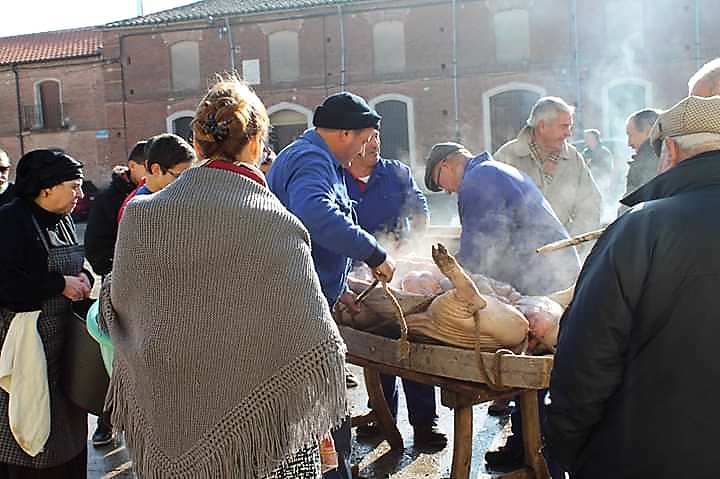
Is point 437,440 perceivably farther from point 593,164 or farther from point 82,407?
point 593,164

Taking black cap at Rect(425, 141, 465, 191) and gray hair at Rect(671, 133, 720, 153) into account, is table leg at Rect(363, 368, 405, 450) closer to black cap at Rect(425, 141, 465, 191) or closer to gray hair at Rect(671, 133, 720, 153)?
black cap at Rect(425, 141, 465, 191)

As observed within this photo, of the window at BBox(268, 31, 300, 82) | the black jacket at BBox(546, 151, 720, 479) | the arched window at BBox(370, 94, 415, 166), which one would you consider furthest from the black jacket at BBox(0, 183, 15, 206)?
the window at BBox(268, 31, 300, 82)

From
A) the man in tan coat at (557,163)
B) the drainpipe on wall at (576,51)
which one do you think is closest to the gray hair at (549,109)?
the man in tan coat at (557,163)

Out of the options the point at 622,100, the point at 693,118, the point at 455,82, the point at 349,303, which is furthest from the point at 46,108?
the point at 693,118

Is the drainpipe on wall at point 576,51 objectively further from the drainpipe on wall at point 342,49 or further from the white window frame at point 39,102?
the white window frame at point 39,102

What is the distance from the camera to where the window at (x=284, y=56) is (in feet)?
96.7

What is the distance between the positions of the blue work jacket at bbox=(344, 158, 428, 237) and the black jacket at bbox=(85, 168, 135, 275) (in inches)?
57.2

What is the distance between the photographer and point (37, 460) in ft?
11.4

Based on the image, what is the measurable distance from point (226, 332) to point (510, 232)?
2.10 meters

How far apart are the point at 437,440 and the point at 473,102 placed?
23.8m

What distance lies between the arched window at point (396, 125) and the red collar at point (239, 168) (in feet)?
85.6

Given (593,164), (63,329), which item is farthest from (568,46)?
(63,329)

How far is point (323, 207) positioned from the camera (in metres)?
3.20

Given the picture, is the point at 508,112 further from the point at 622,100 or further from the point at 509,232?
the point at 509,232
